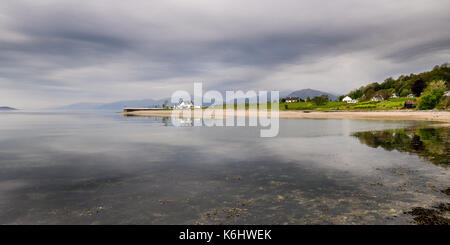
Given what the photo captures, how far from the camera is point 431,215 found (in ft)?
27.8

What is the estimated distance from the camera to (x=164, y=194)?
36.2ft

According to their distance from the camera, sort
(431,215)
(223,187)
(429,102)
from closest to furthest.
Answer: (431,215) → (223,187) → (429,102)

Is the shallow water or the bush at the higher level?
the bush

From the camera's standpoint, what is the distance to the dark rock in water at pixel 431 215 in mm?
8008

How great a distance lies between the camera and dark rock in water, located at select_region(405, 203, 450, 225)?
8.01 m

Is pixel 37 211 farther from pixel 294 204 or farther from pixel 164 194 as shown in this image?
pixel 294 204

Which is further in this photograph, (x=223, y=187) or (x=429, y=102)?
(x=429, y=102)

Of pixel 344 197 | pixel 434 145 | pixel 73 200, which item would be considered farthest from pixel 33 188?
pixel 434 145

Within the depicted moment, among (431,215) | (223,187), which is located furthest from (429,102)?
(223,187)

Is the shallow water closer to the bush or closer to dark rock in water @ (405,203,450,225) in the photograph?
dark rock in water @ (405,203,450,225)

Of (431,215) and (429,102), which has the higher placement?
(429,102)

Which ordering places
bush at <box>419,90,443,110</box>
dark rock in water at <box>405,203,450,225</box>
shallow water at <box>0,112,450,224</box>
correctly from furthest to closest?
bush at <box>419,90,443,110</box> < shallow water at <box>0,112,450,224</box> < dark rock in water at <box>405,203,450,225</box>

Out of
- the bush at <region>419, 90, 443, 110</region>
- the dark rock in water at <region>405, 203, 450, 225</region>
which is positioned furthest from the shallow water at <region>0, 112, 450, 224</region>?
the bush at <region>419, 90, 443, 110</region>

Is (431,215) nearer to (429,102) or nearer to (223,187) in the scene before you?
(223,187)
